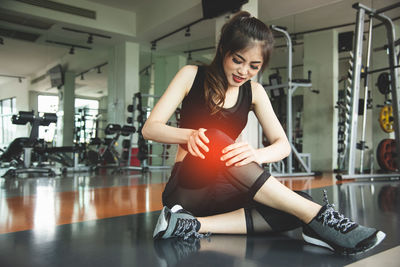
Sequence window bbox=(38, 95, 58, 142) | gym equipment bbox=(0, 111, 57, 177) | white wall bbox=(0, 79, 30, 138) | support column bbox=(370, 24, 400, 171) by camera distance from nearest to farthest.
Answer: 1. gym equipment bbox=(0, 111, 57, 177)
2. white wall bbox=(0, 79, 30, 138)
3. window bbox=(38, 95, 58, 142)
4. support column bbox=(370, 24, 400, 171)

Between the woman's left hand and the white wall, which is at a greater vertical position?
the white wall

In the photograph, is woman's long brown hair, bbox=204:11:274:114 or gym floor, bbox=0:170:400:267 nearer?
gym floor, bbox=0:170:400:267

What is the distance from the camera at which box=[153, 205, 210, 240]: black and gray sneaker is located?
116 centimetres

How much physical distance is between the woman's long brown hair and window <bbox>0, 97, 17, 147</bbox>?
18.2ft

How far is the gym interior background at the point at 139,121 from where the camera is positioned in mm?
1177

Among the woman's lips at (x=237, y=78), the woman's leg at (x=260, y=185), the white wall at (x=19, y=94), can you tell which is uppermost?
the white wall at (x=19, y=94)

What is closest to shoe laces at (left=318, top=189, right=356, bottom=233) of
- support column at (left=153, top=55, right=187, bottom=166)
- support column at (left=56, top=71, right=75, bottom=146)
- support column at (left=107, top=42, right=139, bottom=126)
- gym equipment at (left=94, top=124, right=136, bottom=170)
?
gym equipment at (left=94, top=124, right=136, bottom=170)

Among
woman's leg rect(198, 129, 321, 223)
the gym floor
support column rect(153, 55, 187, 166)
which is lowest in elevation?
the gym floor

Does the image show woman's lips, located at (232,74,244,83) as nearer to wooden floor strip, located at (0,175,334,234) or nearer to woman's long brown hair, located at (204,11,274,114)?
woman's long brown hair, located at (204,11,274,114)

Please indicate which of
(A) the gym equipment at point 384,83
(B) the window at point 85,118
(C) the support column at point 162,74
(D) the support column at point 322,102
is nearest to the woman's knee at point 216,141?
(A) the gym equipment at point 384,83

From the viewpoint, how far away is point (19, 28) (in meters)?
6.23

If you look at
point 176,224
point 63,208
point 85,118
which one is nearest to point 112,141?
point 85,118

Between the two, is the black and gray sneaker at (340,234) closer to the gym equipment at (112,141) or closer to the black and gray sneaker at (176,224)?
the black and gray sneaker at (176,224)

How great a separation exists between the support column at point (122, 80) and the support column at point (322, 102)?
383 centimetres
